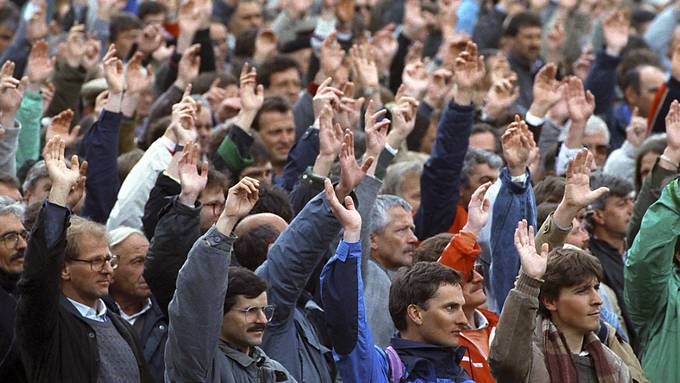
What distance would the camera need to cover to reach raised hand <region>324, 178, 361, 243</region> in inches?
204

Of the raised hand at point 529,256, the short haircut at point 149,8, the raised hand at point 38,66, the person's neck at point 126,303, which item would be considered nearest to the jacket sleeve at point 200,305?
the raised hand at point 529,256

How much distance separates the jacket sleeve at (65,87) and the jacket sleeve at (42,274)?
4.22 meters

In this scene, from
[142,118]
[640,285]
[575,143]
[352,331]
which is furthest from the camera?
[142,118]

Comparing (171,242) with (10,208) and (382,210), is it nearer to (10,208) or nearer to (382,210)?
(10,208)

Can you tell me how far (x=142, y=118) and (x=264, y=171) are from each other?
266 cm

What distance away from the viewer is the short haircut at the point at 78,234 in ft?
18.9

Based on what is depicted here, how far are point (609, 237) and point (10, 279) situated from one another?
335 cm

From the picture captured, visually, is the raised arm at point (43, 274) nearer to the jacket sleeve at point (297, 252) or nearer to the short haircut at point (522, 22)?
the jacket sleeve at point (297, 252)

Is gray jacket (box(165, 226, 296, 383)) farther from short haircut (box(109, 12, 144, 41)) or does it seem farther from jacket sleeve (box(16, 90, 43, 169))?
short haircut (box(109, 12, 144, 41))

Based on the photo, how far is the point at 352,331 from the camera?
5082mm

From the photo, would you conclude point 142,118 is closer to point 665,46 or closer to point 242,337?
→ point 242,337

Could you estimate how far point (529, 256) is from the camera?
209 inches

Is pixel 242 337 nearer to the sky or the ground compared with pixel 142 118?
nearer to the sky

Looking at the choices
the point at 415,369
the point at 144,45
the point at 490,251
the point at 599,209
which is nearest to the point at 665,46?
the point at 144,45
